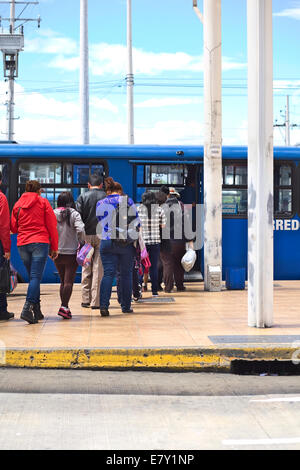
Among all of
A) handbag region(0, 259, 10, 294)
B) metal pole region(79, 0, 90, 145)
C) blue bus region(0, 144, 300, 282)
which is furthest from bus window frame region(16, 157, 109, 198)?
metal pole region(79, 0, 90, 145)

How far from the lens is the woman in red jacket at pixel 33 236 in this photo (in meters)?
9.29

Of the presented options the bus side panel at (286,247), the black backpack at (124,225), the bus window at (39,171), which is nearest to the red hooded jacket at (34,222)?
the black backpack at (124,225)

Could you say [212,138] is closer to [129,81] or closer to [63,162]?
[63,162]

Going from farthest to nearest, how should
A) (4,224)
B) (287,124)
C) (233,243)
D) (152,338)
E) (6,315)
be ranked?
(287,124) → (233,243) → (6,315) → (4,224) → (152,338)

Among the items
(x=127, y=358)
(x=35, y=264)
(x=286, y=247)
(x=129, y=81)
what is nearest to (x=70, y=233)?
(x=35, y=264)

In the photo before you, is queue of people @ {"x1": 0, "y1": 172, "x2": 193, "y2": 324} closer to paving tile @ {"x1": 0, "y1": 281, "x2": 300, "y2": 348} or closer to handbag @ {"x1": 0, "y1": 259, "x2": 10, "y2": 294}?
handbag @ {"x1": 0, "y1": 259, "x2": 10, "y2": 294}

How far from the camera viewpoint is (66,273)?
32.3ft

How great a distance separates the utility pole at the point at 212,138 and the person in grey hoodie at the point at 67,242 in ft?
11.8

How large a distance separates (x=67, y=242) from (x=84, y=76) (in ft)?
39.5

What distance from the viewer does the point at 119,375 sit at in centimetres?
Result: 723

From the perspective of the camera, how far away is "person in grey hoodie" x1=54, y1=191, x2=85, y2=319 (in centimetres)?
982

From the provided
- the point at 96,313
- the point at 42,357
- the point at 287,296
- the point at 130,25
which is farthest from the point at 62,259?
the point at 130,25

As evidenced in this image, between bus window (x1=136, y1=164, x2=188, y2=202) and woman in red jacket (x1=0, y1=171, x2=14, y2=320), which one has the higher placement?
bus window (x1=136, y1=164, x2=188, y2=202)

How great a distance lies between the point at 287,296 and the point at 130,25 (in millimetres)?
18829
